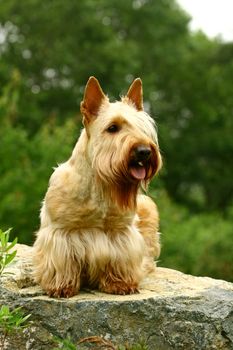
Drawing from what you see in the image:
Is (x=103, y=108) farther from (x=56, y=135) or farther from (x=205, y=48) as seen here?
(x=205, y=48)

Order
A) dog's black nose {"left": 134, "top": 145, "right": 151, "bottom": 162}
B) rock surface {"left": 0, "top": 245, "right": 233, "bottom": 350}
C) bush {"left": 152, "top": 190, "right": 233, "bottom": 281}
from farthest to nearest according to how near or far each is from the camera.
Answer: bush {"left": 152, "top": 190, "right": 233, "bottom": 281} → rock surface {"left": 0, "top": 245, "right": 233, "bottom": 350} → dog's black nose {"left": 134, "top": 145, "right": 151, "bottom": 162}

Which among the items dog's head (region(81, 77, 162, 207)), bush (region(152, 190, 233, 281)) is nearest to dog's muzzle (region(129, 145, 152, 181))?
dog's head (region(81, 77, 162, 207))

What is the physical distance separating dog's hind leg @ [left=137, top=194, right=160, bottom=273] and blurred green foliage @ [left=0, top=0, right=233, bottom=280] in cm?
807

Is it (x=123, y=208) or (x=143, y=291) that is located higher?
(x=123, y=208)

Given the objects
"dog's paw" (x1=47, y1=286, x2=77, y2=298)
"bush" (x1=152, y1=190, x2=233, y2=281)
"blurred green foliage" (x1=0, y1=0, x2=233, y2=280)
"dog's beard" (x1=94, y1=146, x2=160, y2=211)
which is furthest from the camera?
"bush" (x1=152, y1=190, x2=233, y2=281)

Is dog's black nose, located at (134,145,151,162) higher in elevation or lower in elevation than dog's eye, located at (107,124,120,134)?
lower

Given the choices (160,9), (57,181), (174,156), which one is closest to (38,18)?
(160,9)

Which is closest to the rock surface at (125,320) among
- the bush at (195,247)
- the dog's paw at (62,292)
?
the dog's paw at (62,292)

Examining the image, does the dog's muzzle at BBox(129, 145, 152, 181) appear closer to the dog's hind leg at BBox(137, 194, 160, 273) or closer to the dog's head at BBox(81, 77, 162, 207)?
the dog's head at BBox(81, 77, 162, 207)

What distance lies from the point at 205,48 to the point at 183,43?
2351mm

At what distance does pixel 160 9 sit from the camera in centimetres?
3631

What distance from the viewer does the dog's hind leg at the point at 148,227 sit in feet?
26.9

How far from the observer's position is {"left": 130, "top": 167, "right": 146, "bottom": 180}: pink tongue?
658cm

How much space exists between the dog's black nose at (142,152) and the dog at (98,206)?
0.21 ft
